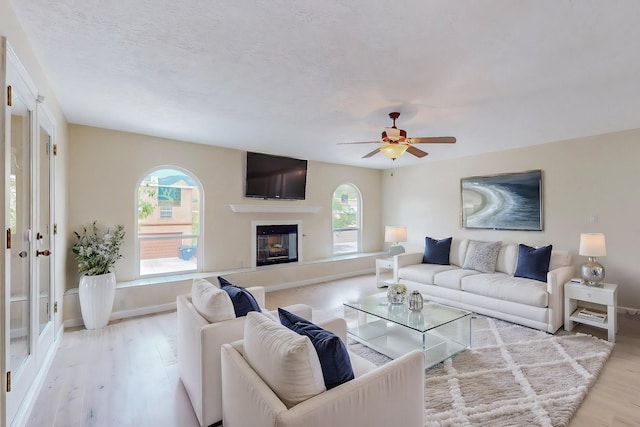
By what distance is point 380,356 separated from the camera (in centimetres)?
282

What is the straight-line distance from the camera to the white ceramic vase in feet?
11.5

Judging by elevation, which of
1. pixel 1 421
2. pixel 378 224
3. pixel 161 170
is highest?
pixel 161 170

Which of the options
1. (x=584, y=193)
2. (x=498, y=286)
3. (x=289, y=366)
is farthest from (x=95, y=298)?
(x=584, y=193)

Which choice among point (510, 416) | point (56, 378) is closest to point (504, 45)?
point (510, 416)

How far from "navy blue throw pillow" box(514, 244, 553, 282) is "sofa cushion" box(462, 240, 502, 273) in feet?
1.28

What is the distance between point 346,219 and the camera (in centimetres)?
687

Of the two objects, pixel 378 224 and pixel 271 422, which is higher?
pixel 378 224

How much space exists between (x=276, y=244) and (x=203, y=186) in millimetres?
1697

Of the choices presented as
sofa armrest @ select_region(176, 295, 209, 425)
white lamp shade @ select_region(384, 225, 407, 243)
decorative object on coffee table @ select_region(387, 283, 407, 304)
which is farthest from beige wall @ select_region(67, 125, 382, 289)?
decorative object on coffee table @ select_region(387, 283, 407, 304)

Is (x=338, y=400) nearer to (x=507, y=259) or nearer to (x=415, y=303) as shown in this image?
(x=415, y=303)

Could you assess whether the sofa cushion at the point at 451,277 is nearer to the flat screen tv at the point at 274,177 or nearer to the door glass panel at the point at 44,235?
the flat screen tv at the point at 274,177

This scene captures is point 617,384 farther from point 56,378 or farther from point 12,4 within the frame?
point 12,4

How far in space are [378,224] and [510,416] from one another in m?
5.35

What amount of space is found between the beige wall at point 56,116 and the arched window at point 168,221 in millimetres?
922
